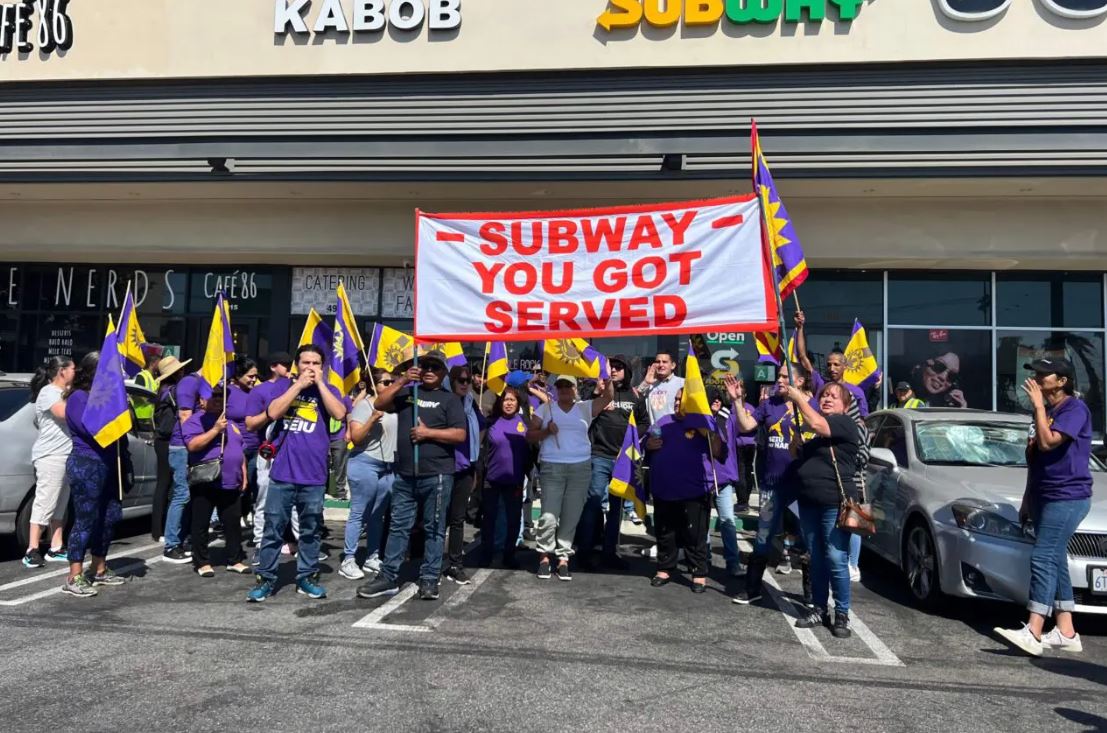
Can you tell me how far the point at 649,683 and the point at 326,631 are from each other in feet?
7.07

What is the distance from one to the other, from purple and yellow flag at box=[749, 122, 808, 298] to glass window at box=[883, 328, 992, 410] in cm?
799

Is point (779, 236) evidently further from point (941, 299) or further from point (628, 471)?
point (941, 299)

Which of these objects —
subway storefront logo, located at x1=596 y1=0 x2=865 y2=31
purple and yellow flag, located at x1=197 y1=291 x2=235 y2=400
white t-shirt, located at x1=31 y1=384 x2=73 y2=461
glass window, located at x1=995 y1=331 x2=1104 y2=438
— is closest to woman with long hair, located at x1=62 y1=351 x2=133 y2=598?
purple and yellow flag, located at x1=197 y1=291 x2=235 y2=400

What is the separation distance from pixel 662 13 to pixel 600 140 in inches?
84.7

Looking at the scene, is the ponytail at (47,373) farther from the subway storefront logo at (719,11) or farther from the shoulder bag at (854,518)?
the subway storefront logo at (719,11)

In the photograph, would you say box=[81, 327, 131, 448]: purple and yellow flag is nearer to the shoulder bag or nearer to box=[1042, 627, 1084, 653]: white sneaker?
the shoulder bag

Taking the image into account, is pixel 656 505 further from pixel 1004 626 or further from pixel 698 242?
pixel 1004 626

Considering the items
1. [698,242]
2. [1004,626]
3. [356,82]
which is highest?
[356,82]

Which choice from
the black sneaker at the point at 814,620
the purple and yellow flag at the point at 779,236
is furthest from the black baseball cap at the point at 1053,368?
the black sneaker at the point at 814,620

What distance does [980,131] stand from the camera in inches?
430

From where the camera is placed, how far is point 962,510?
5.71 metres

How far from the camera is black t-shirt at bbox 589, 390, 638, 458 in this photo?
7352 millimetres

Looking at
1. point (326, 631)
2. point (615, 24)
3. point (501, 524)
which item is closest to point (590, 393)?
point (501, 524)

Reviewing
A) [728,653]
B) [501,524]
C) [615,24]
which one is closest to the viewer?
[728,653]
